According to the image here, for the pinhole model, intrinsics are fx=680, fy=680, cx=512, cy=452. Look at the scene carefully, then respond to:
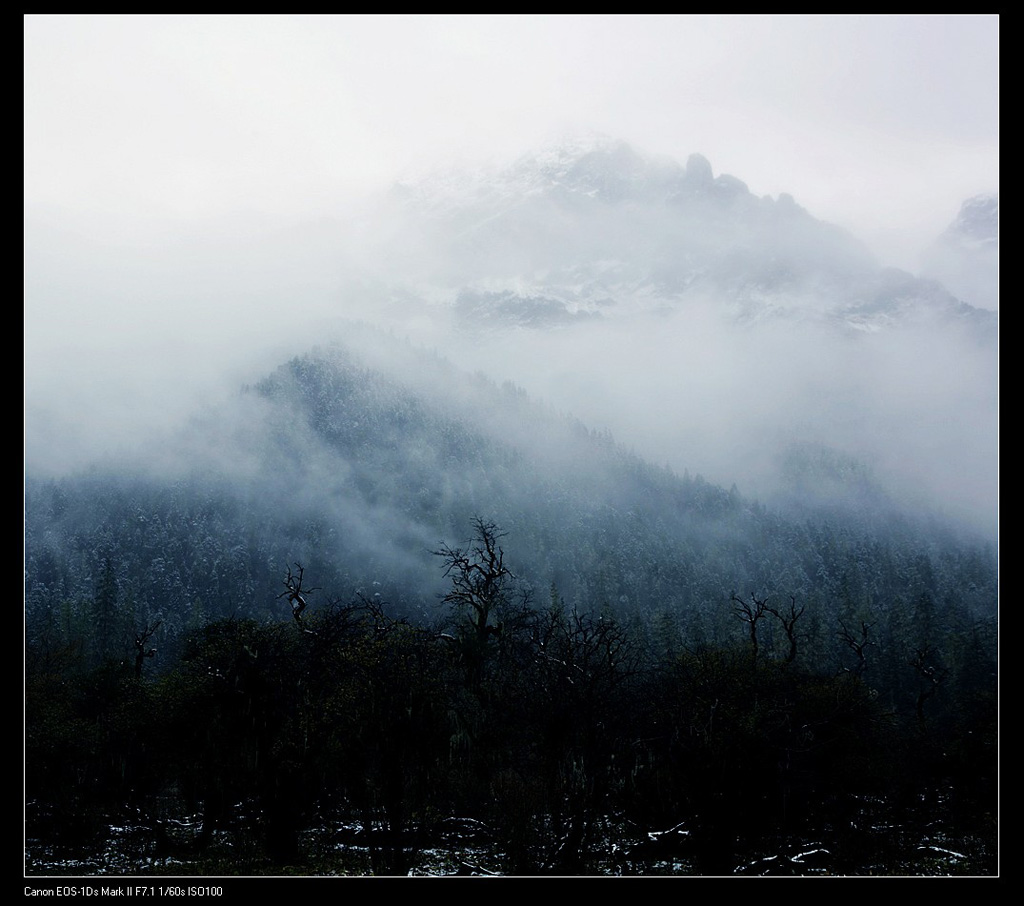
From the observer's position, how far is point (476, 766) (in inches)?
1111

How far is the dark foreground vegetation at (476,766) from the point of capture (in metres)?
25.5

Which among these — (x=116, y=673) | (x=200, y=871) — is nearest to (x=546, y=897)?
(x=200, y=871)

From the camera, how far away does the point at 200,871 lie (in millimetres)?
23953

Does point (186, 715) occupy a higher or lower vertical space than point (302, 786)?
higher

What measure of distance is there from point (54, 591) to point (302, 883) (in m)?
172

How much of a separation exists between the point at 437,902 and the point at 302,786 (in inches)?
644

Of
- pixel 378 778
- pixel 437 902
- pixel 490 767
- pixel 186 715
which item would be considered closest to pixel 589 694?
pixel 490 767

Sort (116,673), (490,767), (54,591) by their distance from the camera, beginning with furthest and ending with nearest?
1. (54,591)
2. (116,673)
3. (490,767)

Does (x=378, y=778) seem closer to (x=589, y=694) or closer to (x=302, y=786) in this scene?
(x=302, y=786)

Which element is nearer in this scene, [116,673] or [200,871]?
[200,871]

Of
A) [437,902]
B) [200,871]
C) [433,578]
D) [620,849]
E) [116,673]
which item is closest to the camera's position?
[437,902]

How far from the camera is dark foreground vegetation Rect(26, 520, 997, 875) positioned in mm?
25484
